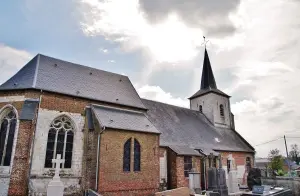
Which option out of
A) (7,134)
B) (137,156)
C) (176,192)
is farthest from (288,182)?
(7,134)

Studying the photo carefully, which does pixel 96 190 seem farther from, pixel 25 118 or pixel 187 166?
pixel 187 166

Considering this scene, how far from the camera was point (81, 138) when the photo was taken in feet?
42.2

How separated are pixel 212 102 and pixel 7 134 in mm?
20302

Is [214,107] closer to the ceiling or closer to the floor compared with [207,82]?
closer to the floor

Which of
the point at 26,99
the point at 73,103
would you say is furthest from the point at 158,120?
the point at 26,99

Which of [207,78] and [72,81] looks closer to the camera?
[72,81]

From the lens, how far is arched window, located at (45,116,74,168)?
38.8ft

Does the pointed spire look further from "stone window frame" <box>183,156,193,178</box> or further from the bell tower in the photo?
"stone window frame" <box>183,156,193,178</box>

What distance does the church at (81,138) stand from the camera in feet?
36.6

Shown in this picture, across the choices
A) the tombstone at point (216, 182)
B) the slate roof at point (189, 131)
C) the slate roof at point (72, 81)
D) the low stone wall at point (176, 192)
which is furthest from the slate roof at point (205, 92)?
the low stone wall at point (176, 192)

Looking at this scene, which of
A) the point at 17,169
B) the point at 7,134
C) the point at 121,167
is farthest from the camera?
the point at 121,167

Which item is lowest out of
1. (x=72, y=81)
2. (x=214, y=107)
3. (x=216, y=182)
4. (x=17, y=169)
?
(x=216, y=182)

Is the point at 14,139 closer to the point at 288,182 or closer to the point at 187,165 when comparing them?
the point at 187,165

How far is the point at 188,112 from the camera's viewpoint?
2419 cm
